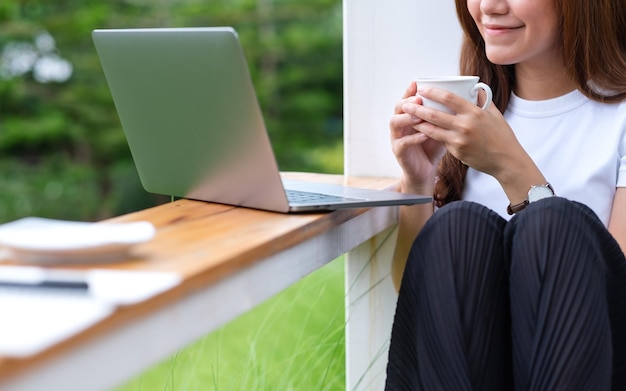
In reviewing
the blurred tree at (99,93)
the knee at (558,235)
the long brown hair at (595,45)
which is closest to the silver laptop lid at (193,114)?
the knee at (558,235)

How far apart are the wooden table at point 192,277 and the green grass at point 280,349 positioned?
0.46 m

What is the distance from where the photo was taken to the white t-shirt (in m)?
1.60

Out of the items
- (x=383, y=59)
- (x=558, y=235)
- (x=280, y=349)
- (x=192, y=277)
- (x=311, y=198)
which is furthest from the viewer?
(x=280, y=349)

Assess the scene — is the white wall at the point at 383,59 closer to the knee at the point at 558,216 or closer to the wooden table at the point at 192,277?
the wooden table at the point at 192,277

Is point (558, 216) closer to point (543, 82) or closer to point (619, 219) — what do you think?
point (619, 219)

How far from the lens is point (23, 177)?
300 inches

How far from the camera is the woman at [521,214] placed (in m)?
1.30

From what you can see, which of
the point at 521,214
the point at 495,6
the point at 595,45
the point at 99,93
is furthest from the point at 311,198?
the point at 99,93

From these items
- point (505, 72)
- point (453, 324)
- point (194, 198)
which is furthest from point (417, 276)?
point (505, 72)

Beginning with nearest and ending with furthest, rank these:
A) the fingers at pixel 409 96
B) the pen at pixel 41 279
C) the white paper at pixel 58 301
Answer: the white paper at pixel 58 301 < the pen at pixel 41 279 < the fingers at pixel 409 96

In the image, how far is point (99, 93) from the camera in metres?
7.69

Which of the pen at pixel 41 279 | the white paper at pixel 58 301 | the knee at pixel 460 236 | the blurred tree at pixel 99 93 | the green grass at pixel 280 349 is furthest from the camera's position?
the blurred tree at pixel 99 93

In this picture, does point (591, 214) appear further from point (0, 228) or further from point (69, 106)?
point (69, 106)

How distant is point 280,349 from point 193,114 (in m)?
0.76
